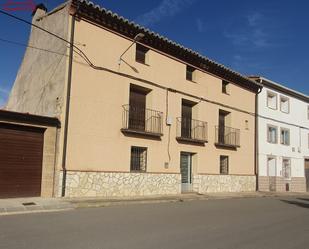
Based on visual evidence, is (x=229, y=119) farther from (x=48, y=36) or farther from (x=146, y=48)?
(x=48, y=36)

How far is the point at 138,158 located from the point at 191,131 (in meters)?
4.09

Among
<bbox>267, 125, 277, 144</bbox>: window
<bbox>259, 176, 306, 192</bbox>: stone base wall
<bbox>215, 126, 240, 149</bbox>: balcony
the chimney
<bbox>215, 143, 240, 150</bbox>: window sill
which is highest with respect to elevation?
the chimney

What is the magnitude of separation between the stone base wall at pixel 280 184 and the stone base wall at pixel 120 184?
30.8 ft

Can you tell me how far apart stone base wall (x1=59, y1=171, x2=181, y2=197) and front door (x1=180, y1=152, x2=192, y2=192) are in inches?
39.2

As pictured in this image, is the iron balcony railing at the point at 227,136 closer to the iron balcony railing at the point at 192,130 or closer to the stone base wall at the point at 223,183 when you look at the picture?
the iron balcony railing at the point at 192,130

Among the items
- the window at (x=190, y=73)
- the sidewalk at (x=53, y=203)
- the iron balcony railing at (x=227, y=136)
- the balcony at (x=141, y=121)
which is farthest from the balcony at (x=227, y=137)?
the sidewalk at (x=53, y=203)

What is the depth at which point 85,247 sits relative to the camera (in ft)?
23.1

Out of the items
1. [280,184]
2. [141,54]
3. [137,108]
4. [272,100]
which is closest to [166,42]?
[141,54]

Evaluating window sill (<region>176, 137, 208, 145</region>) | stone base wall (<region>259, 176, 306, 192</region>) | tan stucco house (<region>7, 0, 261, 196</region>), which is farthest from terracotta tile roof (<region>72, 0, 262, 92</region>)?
stone base wall (<region>259, 176, 306, 192</region>)

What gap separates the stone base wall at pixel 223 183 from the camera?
71.1ft

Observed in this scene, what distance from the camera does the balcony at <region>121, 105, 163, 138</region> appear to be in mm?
17641

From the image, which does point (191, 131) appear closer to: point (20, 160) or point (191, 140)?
point (191, 140)

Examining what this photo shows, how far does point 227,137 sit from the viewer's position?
24000 mm

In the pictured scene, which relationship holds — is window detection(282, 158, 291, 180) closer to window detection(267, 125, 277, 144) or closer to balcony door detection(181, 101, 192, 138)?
window detection(267, 125, 277, 144)
